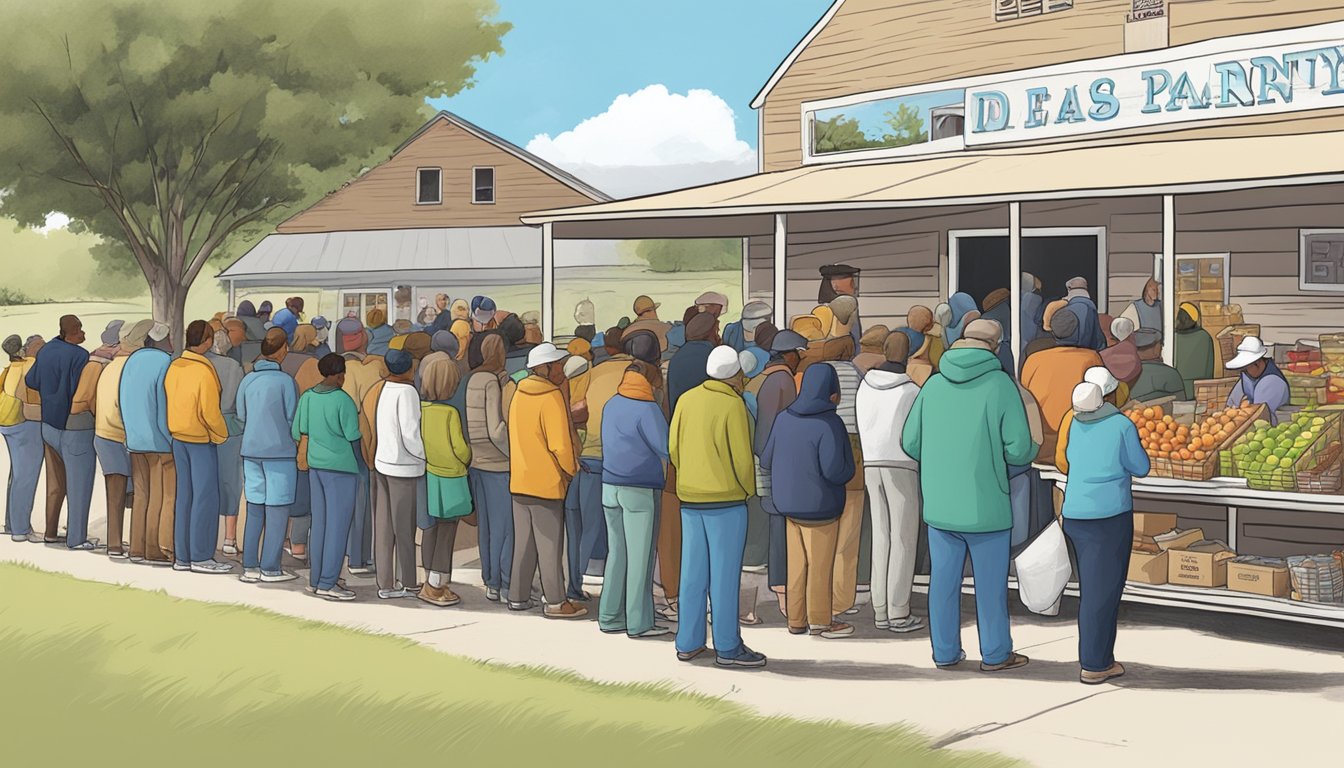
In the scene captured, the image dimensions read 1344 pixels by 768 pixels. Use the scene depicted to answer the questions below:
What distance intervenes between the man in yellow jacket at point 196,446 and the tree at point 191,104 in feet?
77.6

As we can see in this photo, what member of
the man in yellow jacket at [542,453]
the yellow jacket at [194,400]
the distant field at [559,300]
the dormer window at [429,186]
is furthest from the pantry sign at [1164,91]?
the distant field at [559,300]

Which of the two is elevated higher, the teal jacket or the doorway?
the doorway

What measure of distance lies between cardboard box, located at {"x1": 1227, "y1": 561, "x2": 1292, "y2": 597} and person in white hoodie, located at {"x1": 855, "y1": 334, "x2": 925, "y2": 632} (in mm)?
1929

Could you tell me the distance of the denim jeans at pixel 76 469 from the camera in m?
12.4

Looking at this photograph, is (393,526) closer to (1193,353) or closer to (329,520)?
(329,520)

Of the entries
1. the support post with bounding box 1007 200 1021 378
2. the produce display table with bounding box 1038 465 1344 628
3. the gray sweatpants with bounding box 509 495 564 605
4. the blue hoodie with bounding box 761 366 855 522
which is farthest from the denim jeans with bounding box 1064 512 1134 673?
the support post with bounding box 1007 200 1021 378

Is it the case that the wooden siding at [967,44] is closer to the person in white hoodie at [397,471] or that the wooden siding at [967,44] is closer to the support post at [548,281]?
the support post at [548,281]

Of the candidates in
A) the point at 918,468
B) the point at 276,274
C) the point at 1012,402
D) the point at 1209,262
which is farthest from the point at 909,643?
the point at 276,274

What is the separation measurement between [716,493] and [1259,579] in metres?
3.45

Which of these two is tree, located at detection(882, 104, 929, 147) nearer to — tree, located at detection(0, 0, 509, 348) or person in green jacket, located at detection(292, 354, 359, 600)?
person in green jacket, located at detection(292, 354, 359, 600)

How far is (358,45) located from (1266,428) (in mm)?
31634

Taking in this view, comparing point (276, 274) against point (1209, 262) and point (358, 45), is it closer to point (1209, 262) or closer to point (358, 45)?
point (358, 45)

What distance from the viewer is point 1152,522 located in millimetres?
9836

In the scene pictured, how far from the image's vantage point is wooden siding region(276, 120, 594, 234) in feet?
128
